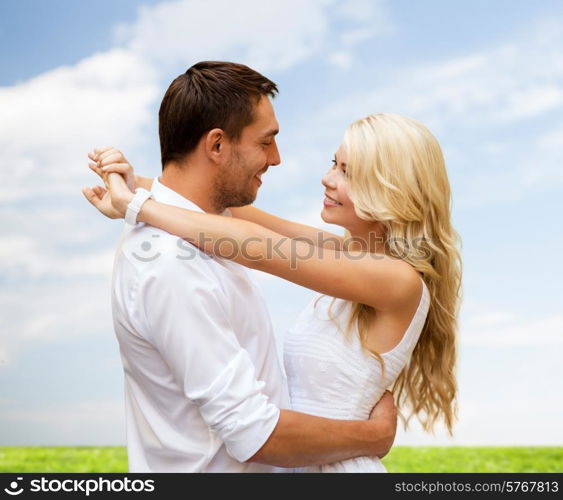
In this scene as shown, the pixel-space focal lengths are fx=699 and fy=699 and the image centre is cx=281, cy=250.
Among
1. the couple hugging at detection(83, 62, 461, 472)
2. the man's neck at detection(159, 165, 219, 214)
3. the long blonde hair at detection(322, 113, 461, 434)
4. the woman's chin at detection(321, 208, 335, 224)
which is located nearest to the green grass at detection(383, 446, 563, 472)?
the couple hugging at detection(83, 62, 461, 472)

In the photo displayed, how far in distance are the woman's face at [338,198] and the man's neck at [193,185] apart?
0.54m

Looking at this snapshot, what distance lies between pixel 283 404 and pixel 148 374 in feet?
1.79

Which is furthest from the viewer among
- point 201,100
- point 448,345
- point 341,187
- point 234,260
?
point 448,345

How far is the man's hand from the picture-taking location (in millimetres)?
2896

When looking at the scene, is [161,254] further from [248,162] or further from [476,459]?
[476,459]

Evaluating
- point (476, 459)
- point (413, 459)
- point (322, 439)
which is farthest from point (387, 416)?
point (476, 459)

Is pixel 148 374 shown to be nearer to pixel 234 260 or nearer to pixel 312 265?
pixel 234 260

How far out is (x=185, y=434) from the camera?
2.62 m

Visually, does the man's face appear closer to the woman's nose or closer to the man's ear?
the man's ear

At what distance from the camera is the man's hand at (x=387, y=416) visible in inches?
114

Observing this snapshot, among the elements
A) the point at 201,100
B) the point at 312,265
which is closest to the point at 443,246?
the point at 312,265

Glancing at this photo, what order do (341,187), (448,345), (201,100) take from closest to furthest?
(201,100)
(341,187)
(448,345)

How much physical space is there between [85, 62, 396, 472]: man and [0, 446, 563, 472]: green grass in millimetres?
4085

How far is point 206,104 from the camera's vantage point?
2.80m
